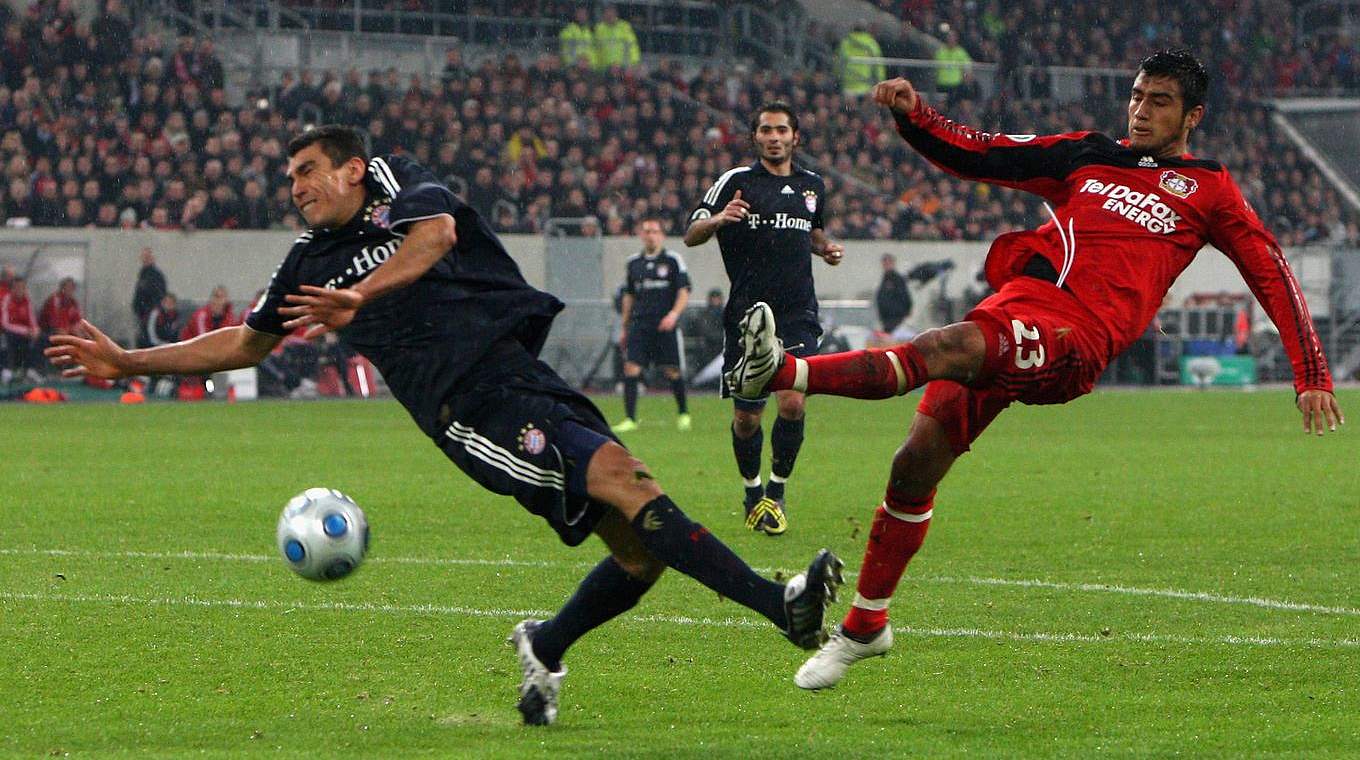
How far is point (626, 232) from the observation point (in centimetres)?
3169

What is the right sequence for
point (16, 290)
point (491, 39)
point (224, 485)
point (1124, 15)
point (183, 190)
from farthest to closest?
1. point (1124, 15)
2. point (491, 39)
3. point (183, 190)
4. point (16, 290)
5. point (224, 485)

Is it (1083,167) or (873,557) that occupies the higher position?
(1083,167)

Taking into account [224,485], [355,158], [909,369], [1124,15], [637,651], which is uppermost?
[1124,15]

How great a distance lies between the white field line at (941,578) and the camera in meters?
7.72

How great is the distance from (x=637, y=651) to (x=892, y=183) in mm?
30079

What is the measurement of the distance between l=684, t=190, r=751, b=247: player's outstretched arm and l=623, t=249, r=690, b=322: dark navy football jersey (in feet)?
28.4

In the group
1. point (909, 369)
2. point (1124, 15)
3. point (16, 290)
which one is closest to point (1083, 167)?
point (909, 369)

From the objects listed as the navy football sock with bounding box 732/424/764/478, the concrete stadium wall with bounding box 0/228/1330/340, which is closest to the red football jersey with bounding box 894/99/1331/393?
the navy football sock with bounding box 732/424/764/478

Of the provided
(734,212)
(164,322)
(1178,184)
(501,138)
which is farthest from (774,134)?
(501,138)

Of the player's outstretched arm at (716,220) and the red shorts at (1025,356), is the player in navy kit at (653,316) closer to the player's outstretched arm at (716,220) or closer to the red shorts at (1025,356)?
the player's outstretched arm at (716,220)

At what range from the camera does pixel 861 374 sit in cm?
573

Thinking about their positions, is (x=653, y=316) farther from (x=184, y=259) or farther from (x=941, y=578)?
(x=941, y=578)

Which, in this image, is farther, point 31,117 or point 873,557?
point 31,117

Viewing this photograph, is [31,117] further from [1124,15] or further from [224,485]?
[1124,15]
